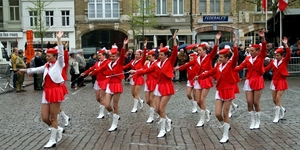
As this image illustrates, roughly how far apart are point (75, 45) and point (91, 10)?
393cm

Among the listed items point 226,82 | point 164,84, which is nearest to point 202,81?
point 164,84

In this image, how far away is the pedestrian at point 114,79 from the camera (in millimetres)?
10953

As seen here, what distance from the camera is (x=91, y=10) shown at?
45625 mm

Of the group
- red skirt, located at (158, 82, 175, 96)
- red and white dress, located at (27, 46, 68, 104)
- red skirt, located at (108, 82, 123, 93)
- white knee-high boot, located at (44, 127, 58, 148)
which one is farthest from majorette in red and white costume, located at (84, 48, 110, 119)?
white knee-high boot, located at (44, 127, 58, 148)

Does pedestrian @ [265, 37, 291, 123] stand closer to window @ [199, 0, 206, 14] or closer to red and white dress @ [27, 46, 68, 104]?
red and white dress @ [27, 46, 68, 104]

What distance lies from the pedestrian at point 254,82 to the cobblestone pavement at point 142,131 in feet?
1.16

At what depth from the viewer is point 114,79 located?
11.3 metres

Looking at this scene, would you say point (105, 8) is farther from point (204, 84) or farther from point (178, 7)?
point (204, 84)

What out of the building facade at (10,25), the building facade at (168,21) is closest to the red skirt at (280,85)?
the building facade at (168,21)

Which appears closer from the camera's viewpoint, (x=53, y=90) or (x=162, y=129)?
(x=53, y=90)

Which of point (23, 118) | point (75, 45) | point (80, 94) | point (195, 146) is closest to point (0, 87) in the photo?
point (80, 94)

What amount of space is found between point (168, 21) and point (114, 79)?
34043mm

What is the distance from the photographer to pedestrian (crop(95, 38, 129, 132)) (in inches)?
431

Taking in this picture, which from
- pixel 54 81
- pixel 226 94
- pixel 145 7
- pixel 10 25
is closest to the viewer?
pixel 54 81
